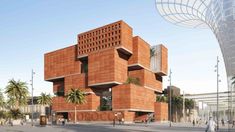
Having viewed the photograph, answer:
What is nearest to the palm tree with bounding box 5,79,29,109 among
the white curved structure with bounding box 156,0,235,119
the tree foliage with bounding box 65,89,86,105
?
the tree foliage with bounding box 65,89,86,105

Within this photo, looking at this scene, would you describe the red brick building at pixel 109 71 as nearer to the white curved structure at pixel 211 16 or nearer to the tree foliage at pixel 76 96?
the tree foliage at pixel 76 96

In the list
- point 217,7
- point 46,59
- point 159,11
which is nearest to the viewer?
point 217,7

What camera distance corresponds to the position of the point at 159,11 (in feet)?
167

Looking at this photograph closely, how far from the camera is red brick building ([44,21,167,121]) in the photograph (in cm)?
9544

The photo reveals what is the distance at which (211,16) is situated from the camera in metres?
43.3

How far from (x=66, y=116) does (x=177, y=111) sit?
146ft

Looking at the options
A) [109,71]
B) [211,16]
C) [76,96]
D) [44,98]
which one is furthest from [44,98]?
[211,16]

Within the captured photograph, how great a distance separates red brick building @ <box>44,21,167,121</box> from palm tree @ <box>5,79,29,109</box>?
74.7 feet

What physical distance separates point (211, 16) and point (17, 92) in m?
55.5

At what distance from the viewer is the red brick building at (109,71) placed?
95.4 meters

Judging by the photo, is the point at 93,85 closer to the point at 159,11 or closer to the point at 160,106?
the point at 160,106

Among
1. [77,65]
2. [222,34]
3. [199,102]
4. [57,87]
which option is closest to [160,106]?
[77,65]

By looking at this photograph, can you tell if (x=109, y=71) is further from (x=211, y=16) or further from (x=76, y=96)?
(x=211, y=16)

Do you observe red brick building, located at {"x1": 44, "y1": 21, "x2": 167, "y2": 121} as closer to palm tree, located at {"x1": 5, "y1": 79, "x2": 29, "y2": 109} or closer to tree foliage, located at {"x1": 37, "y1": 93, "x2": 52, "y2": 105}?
tree foliage, located at {"x1": 37, "y1": 93, "x2": 52, "y2": 105}
